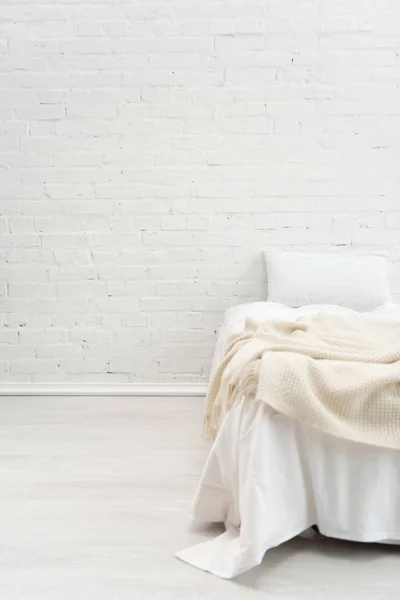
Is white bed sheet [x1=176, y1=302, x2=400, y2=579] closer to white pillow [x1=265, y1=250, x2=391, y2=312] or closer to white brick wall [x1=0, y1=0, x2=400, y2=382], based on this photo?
white pillow [x1=265, y1=250, x2=391, y2=312]

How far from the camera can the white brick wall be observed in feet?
12.5

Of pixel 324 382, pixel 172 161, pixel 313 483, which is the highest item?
pixel 172 161

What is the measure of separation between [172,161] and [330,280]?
1.13 meters

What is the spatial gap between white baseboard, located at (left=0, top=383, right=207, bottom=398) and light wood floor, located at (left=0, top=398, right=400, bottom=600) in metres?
0.60

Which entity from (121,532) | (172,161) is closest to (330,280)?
(172,161)

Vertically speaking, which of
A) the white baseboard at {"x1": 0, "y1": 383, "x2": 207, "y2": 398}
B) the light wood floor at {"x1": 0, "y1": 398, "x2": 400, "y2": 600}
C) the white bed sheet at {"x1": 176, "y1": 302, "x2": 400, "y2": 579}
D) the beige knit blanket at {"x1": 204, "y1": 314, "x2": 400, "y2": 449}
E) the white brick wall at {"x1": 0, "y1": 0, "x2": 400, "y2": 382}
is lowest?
the white baseboard at {"x1": 0, "y1": 383, "x2": 207, "y2": 398}

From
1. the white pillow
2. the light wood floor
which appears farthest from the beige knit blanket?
the white pillow

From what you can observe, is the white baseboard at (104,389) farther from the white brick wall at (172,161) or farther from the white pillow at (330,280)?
the white pillow at (330,280)

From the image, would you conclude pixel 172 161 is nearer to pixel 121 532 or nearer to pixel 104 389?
pixel 104 389

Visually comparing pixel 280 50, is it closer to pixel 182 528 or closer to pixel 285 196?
pixel 285 196

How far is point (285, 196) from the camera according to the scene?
12.8 ft

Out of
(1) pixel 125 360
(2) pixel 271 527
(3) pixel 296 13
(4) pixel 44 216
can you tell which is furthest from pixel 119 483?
(3) pixel 296 13

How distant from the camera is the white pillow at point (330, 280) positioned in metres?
3.61

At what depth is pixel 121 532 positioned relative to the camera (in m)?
2.13
